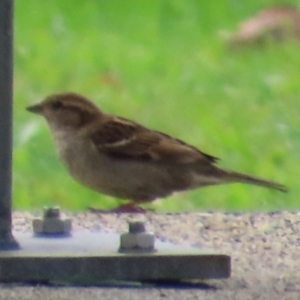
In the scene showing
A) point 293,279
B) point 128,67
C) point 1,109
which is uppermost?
point 128,67

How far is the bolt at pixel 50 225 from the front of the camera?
3.82m

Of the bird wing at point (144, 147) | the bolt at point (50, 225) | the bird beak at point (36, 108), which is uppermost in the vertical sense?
the bird beak at point (36, 108)

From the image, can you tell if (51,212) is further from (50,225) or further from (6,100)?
(6,100)

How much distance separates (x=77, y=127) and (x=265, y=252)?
9.22ft

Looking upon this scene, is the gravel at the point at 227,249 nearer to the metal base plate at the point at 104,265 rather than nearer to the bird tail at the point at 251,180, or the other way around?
the metal base plate at the point at 104,265

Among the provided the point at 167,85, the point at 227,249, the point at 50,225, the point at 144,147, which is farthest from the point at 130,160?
the point at 50,225

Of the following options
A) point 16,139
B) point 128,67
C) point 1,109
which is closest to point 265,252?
point 1,109

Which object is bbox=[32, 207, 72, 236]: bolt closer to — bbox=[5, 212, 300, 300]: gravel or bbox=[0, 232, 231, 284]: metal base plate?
bbox=[0, 232, 231, 284]: metal base plate

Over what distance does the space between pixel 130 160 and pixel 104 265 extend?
3139mm

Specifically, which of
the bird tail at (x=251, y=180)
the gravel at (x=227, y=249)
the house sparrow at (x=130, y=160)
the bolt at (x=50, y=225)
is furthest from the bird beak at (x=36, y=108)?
the bolt at (x=50, y=225)

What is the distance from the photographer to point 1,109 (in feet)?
10.9

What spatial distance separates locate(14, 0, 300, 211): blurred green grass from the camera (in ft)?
23.1

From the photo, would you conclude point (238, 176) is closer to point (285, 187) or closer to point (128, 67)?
point (285, 187)

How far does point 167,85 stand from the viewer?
335 inches
